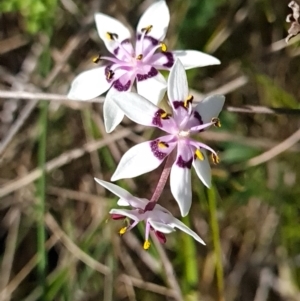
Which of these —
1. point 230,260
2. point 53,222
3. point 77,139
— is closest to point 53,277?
point 53,222

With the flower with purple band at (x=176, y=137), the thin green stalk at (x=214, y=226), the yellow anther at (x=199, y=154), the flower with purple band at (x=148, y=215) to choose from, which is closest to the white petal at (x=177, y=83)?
the flower with purple band at (x=176, y=137)

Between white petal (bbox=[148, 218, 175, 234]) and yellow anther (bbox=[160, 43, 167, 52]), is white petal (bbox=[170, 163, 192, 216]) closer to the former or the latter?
white petal (bbox=[148, 218, 175, 234])

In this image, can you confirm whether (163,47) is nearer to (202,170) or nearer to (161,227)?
(202,170)

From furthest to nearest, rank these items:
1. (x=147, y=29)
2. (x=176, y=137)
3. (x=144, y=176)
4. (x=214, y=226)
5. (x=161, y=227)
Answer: (x=144, y=176), (x=214, y=226), (x=147, y=29), (x=176, y=137), (x=161, y=227)

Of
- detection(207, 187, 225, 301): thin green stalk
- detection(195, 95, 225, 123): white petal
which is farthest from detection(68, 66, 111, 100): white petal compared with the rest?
detection(207, 187, 225, 301): thin green stalk

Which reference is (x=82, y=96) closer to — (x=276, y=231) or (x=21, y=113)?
(x=21, y=113)

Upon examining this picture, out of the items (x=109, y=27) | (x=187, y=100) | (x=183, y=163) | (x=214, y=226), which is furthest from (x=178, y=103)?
(x=214, y=226)

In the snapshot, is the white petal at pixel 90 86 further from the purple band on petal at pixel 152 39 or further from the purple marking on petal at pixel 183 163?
the purple marking on petal at pixel 183 163
